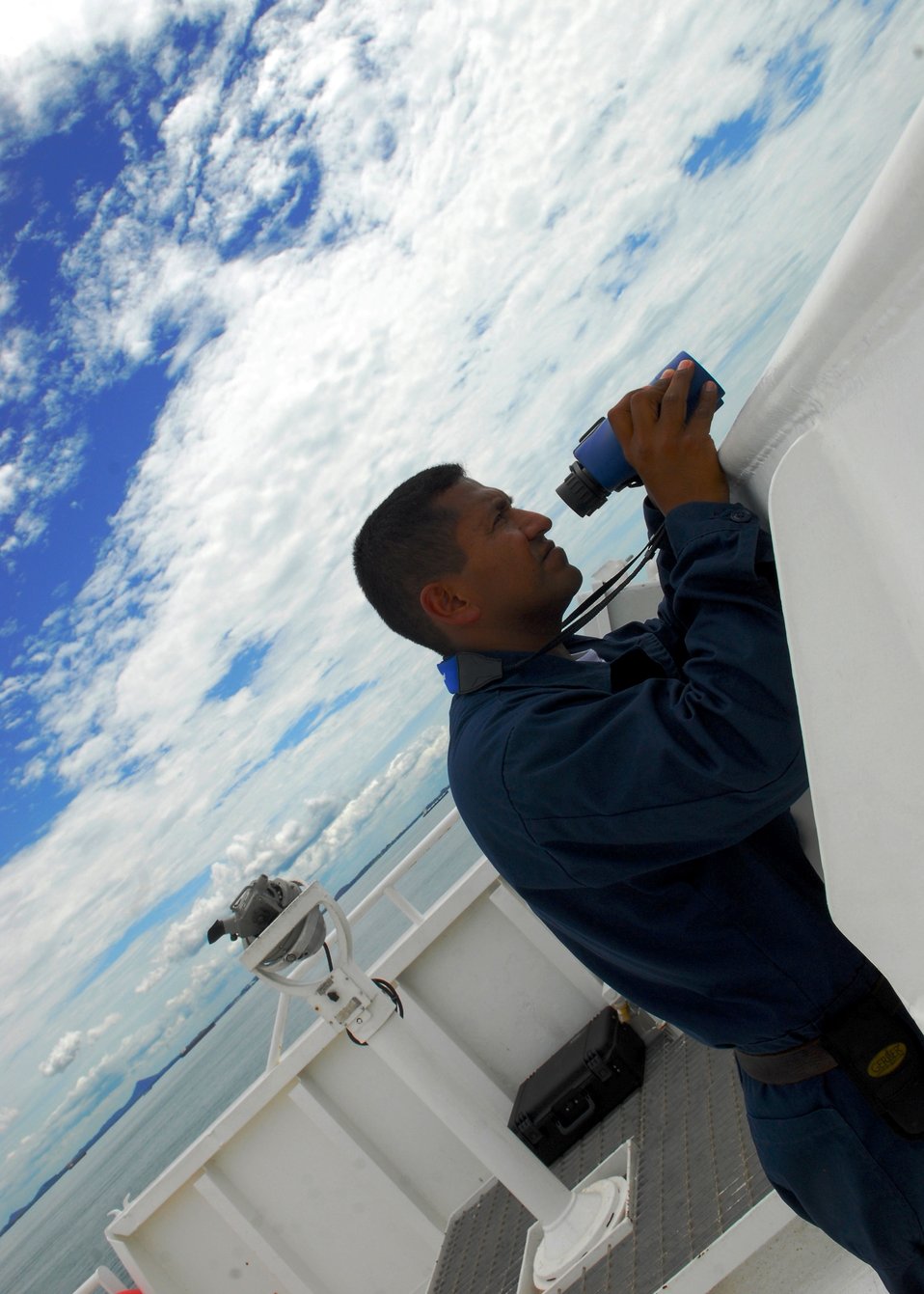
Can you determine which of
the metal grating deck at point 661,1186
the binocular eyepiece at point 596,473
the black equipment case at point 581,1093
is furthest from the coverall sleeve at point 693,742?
the black equipment case at point 581,1093

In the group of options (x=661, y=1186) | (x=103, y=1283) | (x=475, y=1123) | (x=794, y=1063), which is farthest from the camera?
(x=103, y=1283)

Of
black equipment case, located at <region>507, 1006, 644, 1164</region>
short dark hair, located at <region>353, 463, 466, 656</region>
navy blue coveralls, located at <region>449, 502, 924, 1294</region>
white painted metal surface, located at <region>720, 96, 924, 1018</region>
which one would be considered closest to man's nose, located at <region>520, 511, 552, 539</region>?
short dark hair, located at <region>353, 463, 466, 656</region>

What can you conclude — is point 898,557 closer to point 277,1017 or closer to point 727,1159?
point 727,1159

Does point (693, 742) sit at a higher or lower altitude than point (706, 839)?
higher

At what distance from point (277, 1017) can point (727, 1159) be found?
7.90 ft

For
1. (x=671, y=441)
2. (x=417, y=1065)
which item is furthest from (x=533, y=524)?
(x=417, y=1065)

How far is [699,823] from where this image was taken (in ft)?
3.57

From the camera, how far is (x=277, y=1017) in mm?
4680

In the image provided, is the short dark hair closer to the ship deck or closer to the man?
the man

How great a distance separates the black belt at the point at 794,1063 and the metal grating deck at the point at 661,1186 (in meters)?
1.90

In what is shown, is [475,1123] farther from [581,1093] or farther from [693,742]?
[693,742]

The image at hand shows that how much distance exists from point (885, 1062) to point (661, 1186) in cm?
269

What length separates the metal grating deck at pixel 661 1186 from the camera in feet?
9.84

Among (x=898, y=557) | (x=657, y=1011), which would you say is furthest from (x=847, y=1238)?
(x=898, y=557)
